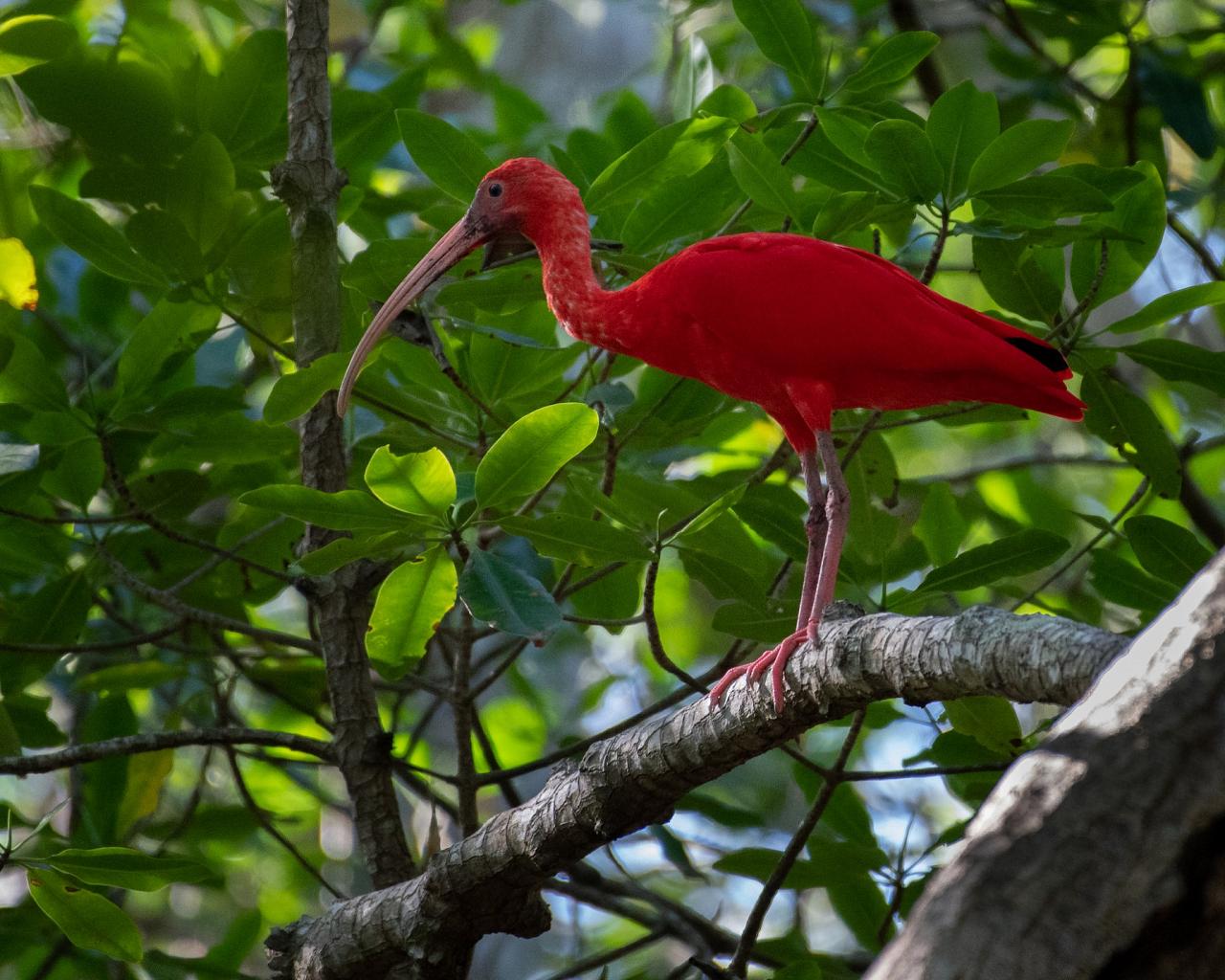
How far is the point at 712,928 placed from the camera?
4.61 metres

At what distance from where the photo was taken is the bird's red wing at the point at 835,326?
3533 mm

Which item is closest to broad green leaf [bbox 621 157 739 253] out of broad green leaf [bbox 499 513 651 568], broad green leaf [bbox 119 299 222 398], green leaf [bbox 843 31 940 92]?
green leaf [bbox 843 31 940 92]

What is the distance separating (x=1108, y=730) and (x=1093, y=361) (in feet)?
7.47

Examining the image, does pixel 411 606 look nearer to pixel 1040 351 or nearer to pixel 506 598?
pixel 506 598

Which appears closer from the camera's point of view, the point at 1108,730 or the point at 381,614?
the point at 1108,730

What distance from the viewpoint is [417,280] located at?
403 centimetres

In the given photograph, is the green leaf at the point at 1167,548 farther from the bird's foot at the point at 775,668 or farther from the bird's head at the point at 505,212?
the bird's head at the point at 505,212

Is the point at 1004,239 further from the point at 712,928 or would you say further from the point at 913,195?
the point at 712,928

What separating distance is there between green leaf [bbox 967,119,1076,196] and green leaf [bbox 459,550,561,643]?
1483 millimetres

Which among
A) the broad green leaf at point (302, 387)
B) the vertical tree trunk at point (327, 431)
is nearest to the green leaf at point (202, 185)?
the vertical tree trunk at point (327, 431)

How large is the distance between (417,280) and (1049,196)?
5.76 feet

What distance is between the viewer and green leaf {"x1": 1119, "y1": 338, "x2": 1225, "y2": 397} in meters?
3.72

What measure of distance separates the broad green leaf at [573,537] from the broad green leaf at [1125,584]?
1.50 m

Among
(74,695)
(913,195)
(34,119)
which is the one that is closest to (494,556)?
(913,195)
